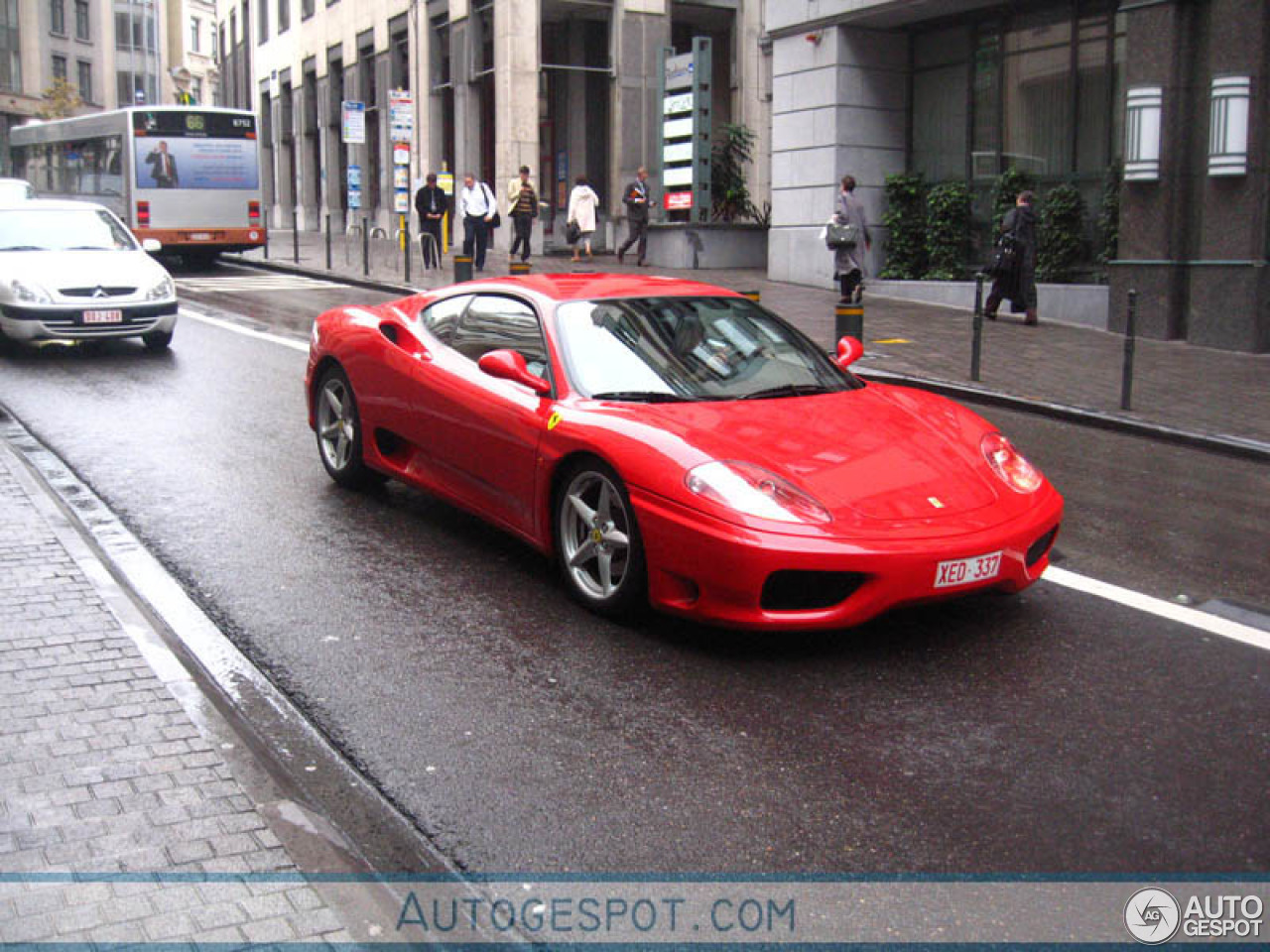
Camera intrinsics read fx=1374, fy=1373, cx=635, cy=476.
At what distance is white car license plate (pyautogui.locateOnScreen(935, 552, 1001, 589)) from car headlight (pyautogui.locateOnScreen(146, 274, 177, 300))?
35.9ft

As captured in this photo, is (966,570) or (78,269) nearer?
(966,570)

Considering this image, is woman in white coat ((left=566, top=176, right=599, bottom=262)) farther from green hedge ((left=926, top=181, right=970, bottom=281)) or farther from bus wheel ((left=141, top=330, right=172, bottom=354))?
bus wheel ((left=141, top=330, right=172, bottom=354))

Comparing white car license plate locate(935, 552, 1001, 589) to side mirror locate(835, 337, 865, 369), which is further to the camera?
side mirror locate(835, 337, 865, 369)

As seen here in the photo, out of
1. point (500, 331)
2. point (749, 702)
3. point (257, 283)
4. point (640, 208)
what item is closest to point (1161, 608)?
point (749, 702)

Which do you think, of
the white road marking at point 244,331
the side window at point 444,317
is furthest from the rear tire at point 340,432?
the white road marking at point 244,331

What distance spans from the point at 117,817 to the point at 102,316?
11006mm

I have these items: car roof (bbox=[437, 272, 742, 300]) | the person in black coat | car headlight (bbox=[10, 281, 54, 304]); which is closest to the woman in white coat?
the person in black coat

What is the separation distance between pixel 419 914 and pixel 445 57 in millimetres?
34992

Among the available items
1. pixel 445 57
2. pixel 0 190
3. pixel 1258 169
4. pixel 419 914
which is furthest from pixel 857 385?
pixel 445 57

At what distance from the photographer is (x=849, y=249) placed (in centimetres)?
1902

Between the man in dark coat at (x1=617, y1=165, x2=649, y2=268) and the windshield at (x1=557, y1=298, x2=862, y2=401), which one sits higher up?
the man in dark coat at (x1=617, y1=165, x2=649, y2=268)

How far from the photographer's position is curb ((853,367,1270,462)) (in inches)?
388

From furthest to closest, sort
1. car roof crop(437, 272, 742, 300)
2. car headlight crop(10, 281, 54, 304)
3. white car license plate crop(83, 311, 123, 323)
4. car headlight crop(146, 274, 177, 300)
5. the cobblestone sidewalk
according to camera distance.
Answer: car headlight crop(146, 274, 177, 300) < white car license plate crop(83, 311, 123, 323) < car headlight crop(10, 281, 54, 304) < car roof crop(437, 272, 742, 300) < the cobblestone sidewalk

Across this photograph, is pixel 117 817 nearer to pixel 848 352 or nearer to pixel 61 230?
pixel 848 352
